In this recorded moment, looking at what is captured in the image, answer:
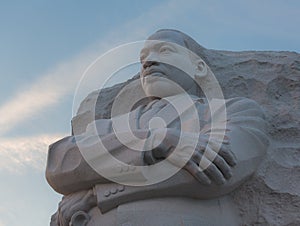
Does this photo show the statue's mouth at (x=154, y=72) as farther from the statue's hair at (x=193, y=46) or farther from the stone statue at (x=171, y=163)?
the statue's hair at (x=193, y=46)

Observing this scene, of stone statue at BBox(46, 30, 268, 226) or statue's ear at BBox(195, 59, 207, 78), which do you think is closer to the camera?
stone statue at BBox(46, 30, 268, 226)

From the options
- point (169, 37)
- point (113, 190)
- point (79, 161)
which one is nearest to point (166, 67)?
point (169, 37)

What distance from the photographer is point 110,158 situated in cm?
408

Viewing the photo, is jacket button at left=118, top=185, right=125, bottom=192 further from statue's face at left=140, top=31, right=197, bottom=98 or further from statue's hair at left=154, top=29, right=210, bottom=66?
statue's hair at left=154, top=29, right=210, bottom=66

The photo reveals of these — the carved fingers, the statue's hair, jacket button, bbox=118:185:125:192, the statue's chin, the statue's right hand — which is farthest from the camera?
the statue's hair

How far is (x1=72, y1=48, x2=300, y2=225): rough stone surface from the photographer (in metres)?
4.32

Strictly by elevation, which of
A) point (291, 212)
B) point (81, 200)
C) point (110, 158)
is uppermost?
point (110, 158)

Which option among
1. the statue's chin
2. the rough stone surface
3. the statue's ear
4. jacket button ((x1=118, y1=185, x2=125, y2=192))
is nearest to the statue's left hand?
jacket button ((x1=118, y1=185, x2=125, y2=192))

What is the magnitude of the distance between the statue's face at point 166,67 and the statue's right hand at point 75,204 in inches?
42.4

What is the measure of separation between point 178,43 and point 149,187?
1.49m

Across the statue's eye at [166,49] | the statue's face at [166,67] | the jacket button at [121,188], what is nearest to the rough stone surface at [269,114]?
the statue's face at [166,67]

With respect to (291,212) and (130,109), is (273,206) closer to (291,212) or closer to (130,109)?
(291,212)

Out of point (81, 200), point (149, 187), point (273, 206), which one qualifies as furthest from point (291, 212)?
point (81, 200)

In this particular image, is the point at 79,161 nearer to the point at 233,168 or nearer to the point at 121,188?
the point at 121,188
